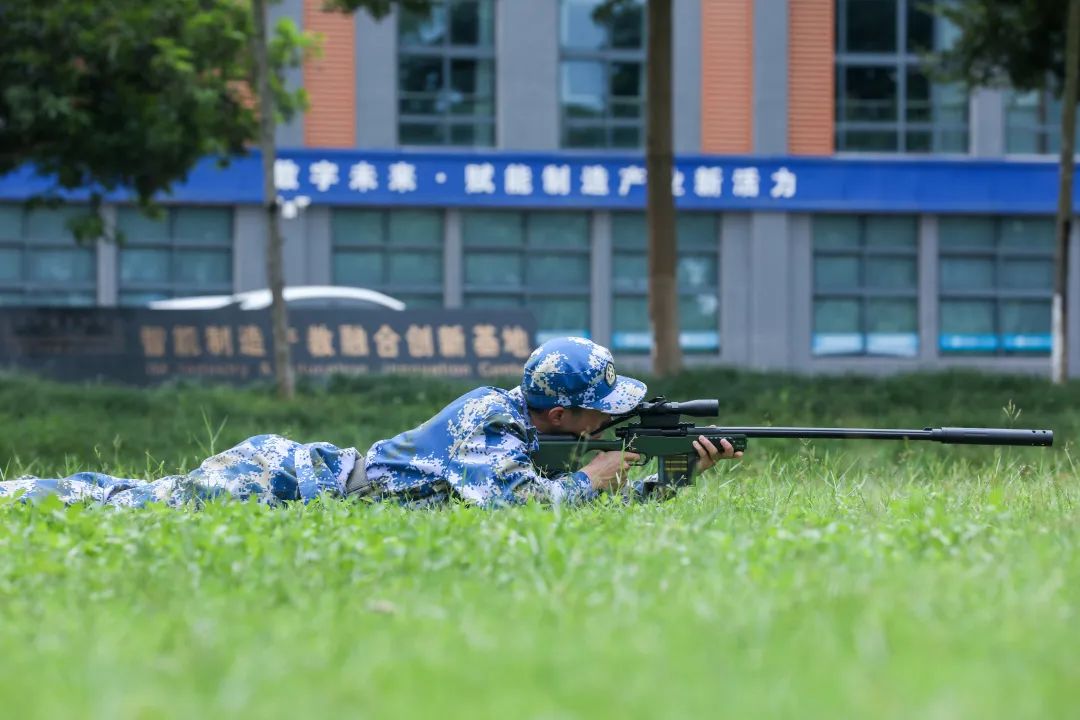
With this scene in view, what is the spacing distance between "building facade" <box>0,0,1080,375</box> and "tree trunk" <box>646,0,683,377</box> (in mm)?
9939

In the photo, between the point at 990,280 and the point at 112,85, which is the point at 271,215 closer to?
the point at 112,85

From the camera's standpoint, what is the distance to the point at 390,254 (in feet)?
86.1

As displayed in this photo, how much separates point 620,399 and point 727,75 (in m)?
22.1

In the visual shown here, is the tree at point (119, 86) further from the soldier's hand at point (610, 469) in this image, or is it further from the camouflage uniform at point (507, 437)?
the soldier's hand at point (610, 469)

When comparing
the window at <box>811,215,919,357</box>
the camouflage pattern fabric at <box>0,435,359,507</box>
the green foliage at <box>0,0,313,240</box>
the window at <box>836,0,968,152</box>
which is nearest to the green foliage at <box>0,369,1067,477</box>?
the green foliage at <box>0,0,313,240</box>

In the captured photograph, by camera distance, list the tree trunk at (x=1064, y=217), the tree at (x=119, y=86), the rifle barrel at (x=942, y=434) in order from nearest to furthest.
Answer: the rifle barrel at (x=942, y=434) → the tree at (x=119, y=86) → the tree trunk at (x=1064, y=217)

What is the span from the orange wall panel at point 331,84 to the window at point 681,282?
17.2 feet

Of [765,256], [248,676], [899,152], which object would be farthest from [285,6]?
[248,676]

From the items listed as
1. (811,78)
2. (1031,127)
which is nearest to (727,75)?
(811,78)

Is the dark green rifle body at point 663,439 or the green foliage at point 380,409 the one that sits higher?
the dark green rifle body at point 663,439

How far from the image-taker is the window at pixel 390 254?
26.1 m

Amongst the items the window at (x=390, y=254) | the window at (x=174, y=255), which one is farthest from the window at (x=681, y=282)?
the window at (x=174, y=255)

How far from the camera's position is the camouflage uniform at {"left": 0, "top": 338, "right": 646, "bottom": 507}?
5.85 meters

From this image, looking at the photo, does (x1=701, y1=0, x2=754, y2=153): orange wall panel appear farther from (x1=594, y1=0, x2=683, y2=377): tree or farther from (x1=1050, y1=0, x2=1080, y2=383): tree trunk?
(x1=594, y1=0, x2=683, y2=377): tree
